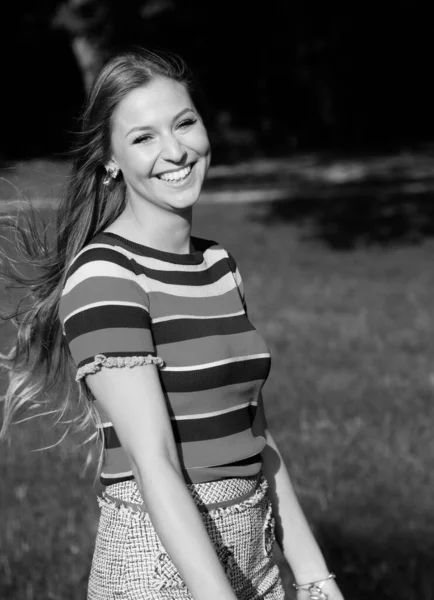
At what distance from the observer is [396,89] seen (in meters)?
27.1

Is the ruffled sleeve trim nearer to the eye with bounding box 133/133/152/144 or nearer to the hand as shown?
the eye with bounding box 133/133/152/144

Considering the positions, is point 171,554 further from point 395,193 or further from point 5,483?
point 395,193

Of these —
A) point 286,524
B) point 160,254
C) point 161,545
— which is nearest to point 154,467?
point 161,545

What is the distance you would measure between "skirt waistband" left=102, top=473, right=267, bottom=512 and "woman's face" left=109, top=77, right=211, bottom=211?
0.60 meters

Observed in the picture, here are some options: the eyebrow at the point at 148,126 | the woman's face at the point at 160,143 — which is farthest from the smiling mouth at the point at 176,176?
the eyebrow at the point at 148,126

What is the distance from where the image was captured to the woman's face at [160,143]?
2.32 m

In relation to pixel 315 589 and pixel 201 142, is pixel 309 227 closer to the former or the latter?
pixel 315 589

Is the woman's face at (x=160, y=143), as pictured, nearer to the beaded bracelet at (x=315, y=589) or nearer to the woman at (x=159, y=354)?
the woman at (x=159, y=354)

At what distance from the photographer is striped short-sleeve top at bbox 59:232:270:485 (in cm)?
212

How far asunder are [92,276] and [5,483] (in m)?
3.30

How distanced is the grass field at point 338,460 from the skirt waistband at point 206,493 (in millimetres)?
1888

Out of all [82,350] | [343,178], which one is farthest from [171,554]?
[343,178]

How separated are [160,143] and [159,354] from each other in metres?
0.47

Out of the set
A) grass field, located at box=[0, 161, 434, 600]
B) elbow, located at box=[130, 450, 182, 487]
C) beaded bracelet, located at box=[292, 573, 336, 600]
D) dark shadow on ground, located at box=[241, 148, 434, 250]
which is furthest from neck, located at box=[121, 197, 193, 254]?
dark shadow on ground, located at box=[241, 148, 434, 250]
